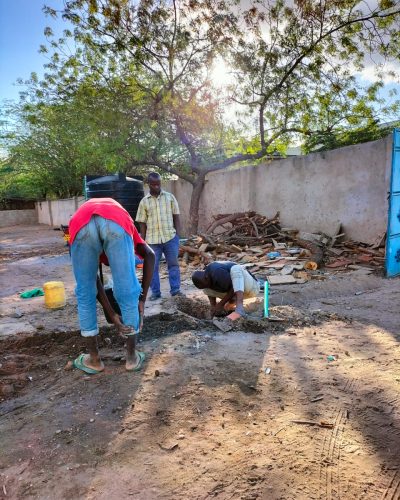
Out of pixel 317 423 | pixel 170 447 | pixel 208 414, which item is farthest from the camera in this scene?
pixel 208 414

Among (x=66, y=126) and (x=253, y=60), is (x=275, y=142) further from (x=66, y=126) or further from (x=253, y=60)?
(x=66, y=126)

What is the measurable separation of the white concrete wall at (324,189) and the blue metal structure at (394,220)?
107 cm

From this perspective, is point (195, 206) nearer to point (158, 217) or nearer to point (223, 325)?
point (158, 217)

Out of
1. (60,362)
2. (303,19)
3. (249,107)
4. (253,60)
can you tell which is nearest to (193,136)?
(249,107)

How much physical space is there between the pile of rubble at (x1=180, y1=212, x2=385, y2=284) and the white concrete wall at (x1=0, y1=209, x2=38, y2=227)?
21937mm

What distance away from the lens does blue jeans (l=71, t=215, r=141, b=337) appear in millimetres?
2471

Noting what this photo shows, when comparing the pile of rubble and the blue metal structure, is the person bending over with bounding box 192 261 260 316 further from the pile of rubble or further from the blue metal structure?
the blue metal structure

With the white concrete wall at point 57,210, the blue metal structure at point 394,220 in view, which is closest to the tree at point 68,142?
the white concrete wall at point 57,210

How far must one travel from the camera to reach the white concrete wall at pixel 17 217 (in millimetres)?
26391

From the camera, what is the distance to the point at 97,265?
2609 millimetres

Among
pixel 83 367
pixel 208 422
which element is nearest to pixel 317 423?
pixel 208 422

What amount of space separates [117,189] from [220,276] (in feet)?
18.3

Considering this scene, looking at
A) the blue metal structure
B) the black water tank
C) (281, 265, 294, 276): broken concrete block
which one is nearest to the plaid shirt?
(281, 265, 294, 276): broken concrete block

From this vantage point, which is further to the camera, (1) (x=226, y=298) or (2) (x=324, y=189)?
(2) (x=324, y=189)
